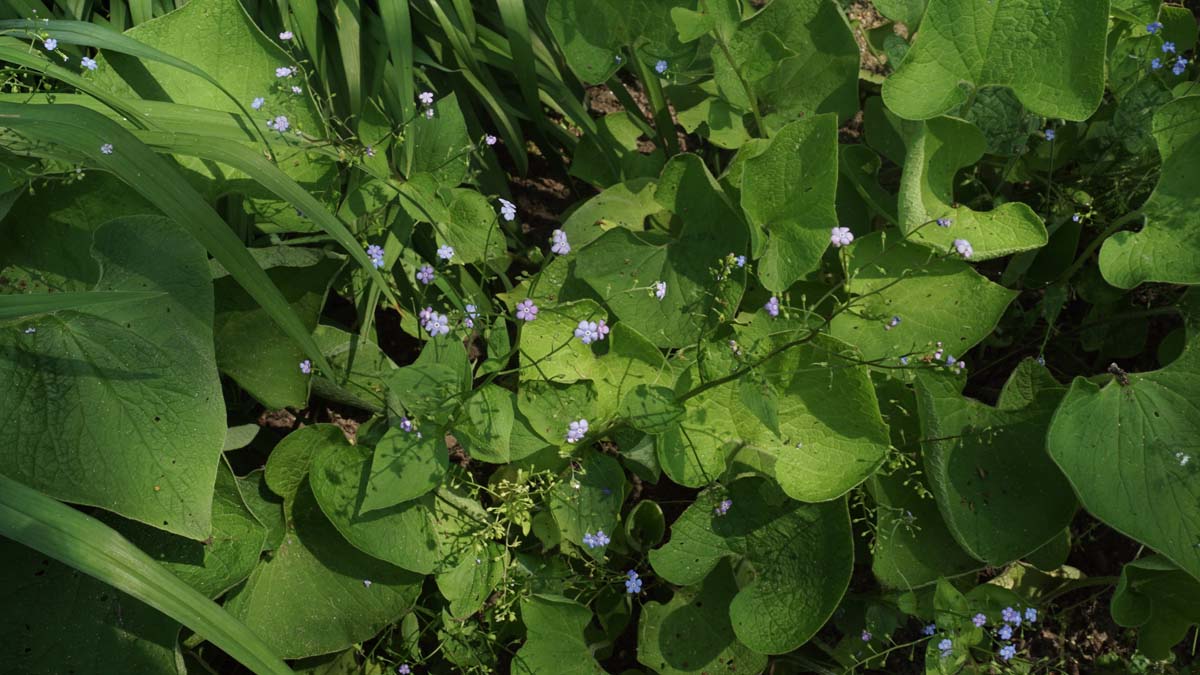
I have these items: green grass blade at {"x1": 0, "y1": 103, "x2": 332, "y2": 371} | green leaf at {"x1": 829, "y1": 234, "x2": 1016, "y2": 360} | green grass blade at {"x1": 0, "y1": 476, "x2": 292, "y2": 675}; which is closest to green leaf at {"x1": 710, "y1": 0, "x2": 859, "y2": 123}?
green leaf at {"x1": 829, "y1": 234, "x2": 1016, "y2": 360}

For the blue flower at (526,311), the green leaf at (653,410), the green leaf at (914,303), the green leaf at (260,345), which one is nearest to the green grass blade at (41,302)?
the green leaf at (260,345)

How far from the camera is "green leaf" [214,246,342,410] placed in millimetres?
2092

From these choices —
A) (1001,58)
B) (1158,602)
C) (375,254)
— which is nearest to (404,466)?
(375,254)

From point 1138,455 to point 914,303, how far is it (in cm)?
56

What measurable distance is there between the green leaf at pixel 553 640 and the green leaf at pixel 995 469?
2.78 feet

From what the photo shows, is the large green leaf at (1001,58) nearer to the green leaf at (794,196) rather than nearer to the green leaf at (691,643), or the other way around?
the green leaf at (794,196)

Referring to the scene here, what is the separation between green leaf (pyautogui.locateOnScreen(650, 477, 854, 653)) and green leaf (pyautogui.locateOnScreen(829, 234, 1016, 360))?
0.41 metres

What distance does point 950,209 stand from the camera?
2109 mm

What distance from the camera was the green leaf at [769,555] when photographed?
6.39 feet

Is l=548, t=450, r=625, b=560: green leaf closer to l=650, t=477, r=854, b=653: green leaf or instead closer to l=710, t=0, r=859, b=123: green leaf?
l=650, t=477, r=854, b=653: green leaf

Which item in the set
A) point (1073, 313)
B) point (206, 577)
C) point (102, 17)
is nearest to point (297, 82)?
point (102, 17)

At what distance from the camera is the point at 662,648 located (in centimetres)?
211

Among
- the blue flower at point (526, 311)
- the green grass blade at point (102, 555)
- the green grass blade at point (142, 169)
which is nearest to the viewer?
the green grass blade at point (102, 555)

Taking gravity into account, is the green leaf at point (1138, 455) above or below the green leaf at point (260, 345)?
below
